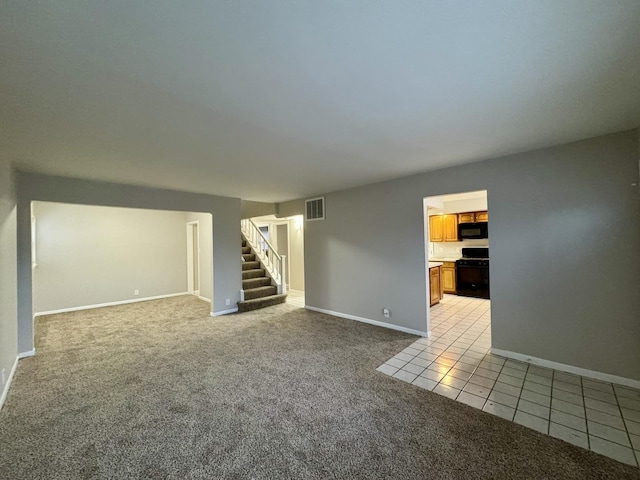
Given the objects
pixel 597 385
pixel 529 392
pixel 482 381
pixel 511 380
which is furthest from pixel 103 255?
pixel 597 385

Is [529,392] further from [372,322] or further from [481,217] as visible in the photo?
[481,217]

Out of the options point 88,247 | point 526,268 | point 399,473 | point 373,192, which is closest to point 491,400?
point 399,473

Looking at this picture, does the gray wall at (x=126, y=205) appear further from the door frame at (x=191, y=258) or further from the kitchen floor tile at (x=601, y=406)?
the kitchen floor tile at (x=601, y=406)

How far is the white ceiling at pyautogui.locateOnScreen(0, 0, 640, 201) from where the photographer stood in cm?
114

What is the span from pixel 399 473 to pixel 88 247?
7.43 meters


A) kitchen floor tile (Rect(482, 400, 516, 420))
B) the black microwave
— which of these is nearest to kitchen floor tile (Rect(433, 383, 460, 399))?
kitchen floor tile (Rect(482, 400, 516, 420))

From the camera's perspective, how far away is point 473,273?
6422 millimetres

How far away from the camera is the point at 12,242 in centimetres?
302

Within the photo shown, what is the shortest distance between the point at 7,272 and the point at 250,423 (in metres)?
3.11

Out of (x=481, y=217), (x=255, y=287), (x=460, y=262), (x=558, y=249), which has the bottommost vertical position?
(x=255, y=287)

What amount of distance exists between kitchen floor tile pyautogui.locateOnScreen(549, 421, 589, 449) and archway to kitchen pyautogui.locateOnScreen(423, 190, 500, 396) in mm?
679

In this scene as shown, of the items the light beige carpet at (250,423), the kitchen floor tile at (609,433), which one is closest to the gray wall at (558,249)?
the kitchen floor tile at (609,433)

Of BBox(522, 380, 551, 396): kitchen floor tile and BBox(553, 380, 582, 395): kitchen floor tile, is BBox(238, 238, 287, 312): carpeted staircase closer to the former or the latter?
BBox(522, 380, 551, 396): kitchen floor tile

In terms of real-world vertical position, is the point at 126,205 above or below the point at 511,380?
above
